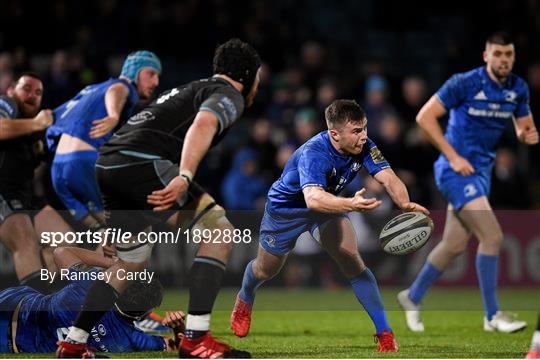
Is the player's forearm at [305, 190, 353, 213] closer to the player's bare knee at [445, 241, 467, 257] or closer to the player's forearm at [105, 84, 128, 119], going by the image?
the player's forearm at [105, 84, 128, 119]

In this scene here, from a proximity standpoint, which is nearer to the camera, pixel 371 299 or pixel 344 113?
pixel 344 113

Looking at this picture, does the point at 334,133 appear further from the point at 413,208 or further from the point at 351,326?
the point at 351,326

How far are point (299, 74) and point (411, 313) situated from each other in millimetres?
7253

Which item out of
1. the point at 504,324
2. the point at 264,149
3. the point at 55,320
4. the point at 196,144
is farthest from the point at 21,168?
the point at 264,149

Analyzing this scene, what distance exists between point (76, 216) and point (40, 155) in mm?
717

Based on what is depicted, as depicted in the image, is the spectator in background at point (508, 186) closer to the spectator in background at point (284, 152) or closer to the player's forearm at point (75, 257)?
the spectator in background at point (284, 152)

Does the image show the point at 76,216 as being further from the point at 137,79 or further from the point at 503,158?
the point at 503,158

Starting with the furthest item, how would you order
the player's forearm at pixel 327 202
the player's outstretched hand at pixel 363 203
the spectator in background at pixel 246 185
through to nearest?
the spectator in background at pixel 246 185 → the player's forearm at pixel 327 202 → the player's outstretched hand at pixel 363 203

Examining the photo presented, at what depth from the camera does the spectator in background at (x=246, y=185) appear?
14992 millimetres

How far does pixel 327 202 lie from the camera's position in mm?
6715

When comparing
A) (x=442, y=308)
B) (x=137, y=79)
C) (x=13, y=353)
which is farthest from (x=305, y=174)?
(x=442, y=308)

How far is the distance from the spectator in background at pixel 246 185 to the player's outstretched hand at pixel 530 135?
19.2 ft

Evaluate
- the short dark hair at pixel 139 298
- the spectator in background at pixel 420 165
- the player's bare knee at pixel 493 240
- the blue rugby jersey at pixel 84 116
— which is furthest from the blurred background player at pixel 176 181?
the spectator in background at pixel 420 165

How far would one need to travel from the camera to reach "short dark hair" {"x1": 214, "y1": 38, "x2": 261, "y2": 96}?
7324mm
